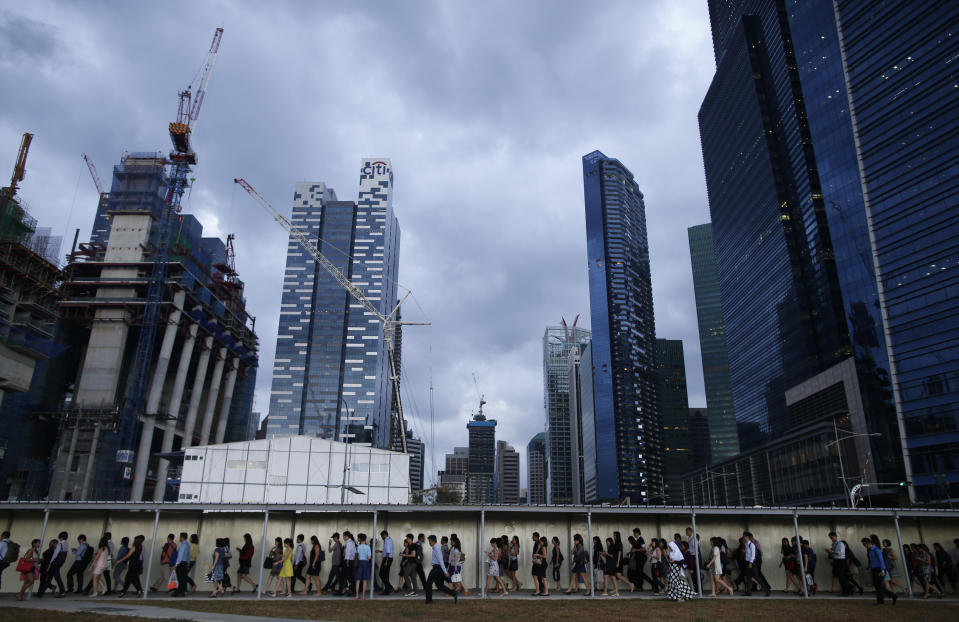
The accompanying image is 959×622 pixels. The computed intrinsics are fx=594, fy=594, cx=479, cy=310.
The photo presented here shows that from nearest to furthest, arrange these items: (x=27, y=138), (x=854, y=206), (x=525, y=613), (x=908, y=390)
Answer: (x=525, y=613)
(x=908, y=390)
(x=854, y=206)
(x=27, y=138)

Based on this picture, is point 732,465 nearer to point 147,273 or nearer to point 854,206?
point 854,206

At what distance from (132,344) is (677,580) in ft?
309

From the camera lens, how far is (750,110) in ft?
449

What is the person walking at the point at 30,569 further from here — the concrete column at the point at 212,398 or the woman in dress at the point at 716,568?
the concrete column at the point at 212,398

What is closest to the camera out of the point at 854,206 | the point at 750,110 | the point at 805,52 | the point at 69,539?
the point at 69,539

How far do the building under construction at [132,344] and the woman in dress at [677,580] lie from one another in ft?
246

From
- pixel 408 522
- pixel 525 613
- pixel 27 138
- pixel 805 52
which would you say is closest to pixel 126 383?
pixel 27 138

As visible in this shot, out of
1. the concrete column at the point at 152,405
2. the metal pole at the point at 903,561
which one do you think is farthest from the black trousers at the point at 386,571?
the concrete column at the point at 152,405

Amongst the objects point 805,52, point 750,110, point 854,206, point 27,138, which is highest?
point 750,110

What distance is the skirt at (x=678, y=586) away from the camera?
17.3 meters

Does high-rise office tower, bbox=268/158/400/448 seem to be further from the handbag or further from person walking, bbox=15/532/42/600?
the handbag

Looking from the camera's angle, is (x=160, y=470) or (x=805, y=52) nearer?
(x=160, y=470)

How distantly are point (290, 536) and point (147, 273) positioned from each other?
81221mm

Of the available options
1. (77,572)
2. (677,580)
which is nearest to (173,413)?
(77,572)
